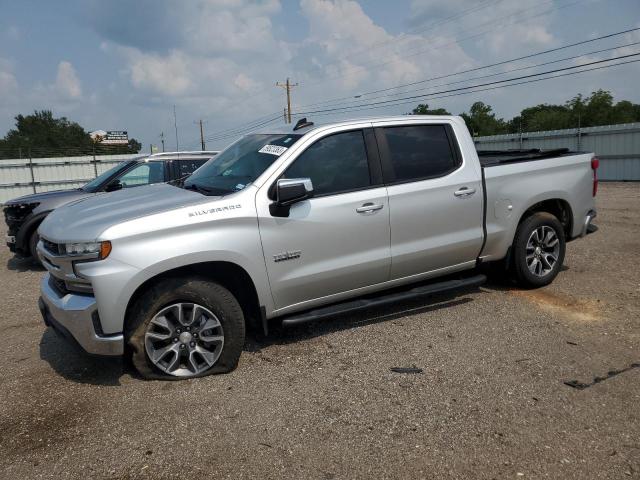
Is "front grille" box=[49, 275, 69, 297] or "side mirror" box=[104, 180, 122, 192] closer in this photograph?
"front grille" box=[49, 275, 69, 297]

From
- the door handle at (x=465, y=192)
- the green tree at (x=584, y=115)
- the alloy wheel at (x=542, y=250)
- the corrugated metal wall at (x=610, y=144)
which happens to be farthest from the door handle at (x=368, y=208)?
the green tree at (x=584, y=115)

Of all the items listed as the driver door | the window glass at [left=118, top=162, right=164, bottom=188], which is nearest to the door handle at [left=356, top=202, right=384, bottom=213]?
the driver door

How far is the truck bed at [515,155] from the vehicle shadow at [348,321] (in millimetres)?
1508

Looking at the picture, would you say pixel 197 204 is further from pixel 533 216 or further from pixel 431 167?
pixel 533 216

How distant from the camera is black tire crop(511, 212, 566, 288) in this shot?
18.5 ft

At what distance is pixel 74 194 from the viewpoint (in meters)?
8.45

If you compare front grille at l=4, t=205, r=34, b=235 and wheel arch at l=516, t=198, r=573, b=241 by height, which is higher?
front grille at l=4, t=205, r=34, b=235

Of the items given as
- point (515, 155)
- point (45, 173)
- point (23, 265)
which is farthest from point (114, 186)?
point (45, 173)

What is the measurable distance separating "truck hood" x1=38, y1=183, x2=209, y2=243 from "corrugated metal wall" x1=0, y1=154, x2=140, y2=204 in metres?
23.1

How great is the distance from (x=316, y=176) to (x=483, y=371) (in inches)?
80.0

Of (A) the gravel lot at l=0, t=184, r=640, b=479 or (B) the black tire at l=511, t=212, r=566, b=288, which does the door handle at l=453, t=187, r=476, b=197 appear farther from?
(A) the gravel lot at l=0, t=184, r=640, b=479

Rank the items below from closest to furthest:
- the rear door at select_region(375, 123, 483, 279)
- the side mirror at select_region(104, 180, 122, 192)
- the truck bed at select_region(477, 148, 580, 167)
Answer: the rear door at select_region(375, 123, 483, 279) < the truck bed at select_region(477, 148, 580, 167) < the side mirror at select_region(104, 180, 122, 192)

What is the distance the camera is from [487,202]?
5.28 metres

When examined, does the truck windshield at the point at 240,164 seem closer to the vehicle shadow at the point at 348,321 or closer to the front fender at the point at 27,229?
the vehicle shadow at the point at 348,321
